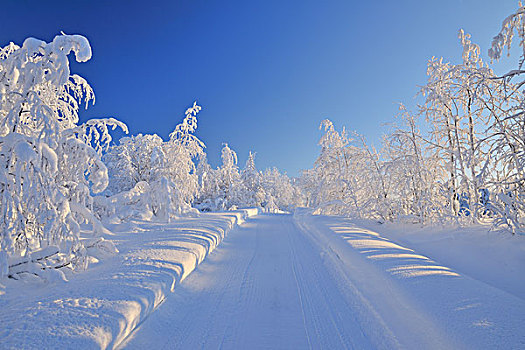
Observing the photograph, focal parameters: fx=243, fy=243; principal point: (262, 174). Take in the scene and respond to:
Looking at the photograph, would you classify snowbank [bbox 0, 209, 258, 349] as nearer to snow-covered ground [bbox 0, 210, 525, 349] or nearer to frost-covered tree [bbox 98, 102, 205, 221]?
snow-covered ground [bbox 0, 210, 525, 349]

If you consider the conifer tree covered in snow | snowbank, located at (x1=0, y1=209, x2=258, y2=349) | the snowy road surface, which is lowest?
the snowy road surface

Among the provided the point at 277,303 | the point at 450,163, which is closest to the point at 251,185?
the point at 450,163

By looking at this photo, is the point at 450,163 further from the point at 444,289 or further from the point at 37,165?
the point at 37,165

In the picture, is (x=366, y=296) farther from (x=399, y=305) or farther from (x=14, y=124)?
(x=14, y=124)

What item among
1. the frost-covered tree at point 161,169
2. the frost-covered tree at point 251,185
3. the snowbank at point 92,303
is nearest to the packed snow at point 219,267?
the snowbank at point 92,303

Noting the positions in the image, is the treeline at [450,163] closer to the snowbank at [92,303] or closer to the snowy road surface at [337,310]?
the snowy road surface at [337,310]

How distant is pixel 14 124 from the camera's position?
141 inches

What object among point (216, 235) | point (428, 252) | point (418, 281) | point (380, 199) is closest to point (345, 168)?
point (380, 199)

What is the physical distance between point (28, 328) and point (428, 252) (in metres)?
8.27

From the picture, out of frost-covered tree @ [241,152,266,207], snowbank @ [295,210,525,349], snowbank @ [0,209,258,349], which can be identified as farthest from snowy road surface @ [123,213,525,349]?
frost-covered tree @ [241,152,266,207]

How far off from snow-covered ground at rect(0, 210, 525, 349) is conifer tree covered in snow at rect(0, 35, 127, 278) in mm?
499

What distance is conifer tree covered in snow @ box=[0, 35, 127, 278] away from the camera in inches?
121

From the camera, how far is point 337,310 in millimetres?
3434

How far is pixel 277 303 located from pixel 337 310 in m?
0.87
